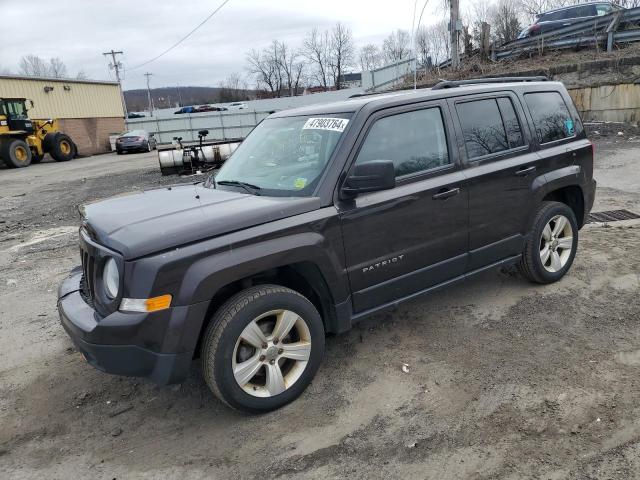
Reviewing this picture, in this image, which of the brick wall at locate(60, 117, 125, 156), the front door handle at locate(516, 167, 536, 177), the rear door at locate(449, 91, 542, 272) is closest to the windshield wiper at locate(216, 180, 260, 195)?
the rear door at locate(449, 91, 542, 272)

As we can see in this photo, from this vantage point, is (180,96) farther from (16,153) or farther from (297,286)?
(297,286)

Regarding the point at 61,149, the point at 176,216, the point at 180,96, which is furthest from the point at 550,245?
the point at 180,96

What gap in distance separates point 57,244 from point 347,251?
246 inches

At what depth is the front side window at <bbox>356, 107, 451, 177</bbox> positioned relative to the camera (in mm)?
3562

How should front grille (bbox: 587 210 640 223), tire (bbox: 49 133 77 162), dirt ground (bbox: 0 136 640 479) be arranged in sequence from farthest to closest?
tire (bbox: 49 133 77 162), front grille (bbox: 587 210 640 223), dirt ground (bbox: 0 136 640 479)

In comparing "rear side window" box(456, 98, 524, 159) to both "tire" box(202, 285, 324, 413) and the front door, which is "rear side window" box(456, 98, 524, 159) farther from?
"tire" box(202, 285, 324, 413)

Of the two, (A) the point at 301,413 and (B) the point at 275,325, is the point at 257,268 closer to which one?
(B) the point at 275,325

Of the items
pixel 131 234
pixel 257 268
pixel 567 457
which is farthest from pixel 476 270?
pixel 131 234

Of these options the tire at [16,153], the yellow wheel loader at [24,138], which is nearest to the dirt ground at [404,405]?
the tire at [16,153]

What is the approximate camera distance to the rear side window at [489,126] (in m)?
4.02

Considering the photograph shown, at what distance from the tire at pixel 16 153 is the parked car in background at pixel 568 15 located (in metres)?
23.2

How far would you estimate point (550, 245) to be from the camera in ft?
15.5

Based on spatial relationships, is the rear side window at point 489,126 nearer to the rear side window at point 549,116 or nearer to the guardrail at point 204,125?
the rear side window at point 549,116

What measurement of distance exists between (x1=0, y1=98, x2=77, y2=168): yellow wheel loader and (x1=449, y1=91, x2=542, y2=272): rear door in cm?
2512
